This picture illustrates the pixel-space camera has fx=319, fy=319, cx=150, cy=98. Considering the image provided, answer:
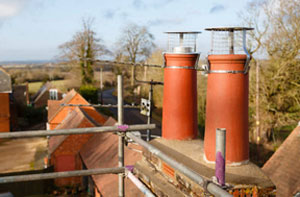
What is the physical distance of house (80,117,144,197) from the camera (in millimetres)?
9082

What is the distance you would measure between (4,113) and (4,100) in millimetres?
1218

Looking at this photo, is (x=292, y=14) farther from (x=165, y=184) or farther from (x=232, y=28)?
(x=165, y=184)

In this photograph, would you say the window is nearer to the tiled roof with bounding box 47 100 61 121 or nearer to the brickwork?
the tiled roof with bounding box 47 100 61 121

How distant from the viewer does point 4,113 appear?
29375 millimetres

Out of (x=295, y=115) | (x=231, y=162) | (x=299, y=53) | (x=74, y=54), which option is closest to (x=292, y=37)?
(x=299, y=53)

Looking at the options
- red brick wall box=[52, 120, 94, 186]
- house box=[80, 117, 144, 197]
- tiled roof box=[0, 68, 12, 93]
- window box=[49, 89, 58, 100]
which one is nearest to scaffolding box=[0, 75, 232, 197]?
house box=[80, 117, 144, 197]

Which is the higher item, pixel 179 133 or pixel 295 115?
pixel 179 133

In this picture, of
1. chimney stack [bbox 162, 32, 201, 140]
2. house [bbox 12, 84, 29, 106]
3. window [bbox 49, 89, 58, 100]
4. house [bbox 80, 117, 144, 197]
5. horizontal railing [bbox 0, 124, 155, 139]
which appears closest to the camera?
horizontal railing [bbox 0, 124, 155, 139]

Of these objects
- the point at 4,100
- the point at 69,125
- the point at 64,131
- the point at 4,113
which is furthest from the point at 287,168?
the point at 4,100

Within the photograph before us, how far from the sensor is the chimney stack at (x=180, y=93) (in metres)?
6.06

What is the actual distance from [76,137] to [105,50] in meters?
23.4

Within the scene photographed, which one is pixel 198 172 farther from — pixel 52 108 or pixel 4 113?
pixel 4 113

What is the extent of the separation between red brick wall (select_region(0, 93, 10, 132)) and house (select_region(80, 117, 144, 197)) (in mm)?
16145

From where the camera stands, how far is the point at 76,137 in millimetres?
17078
